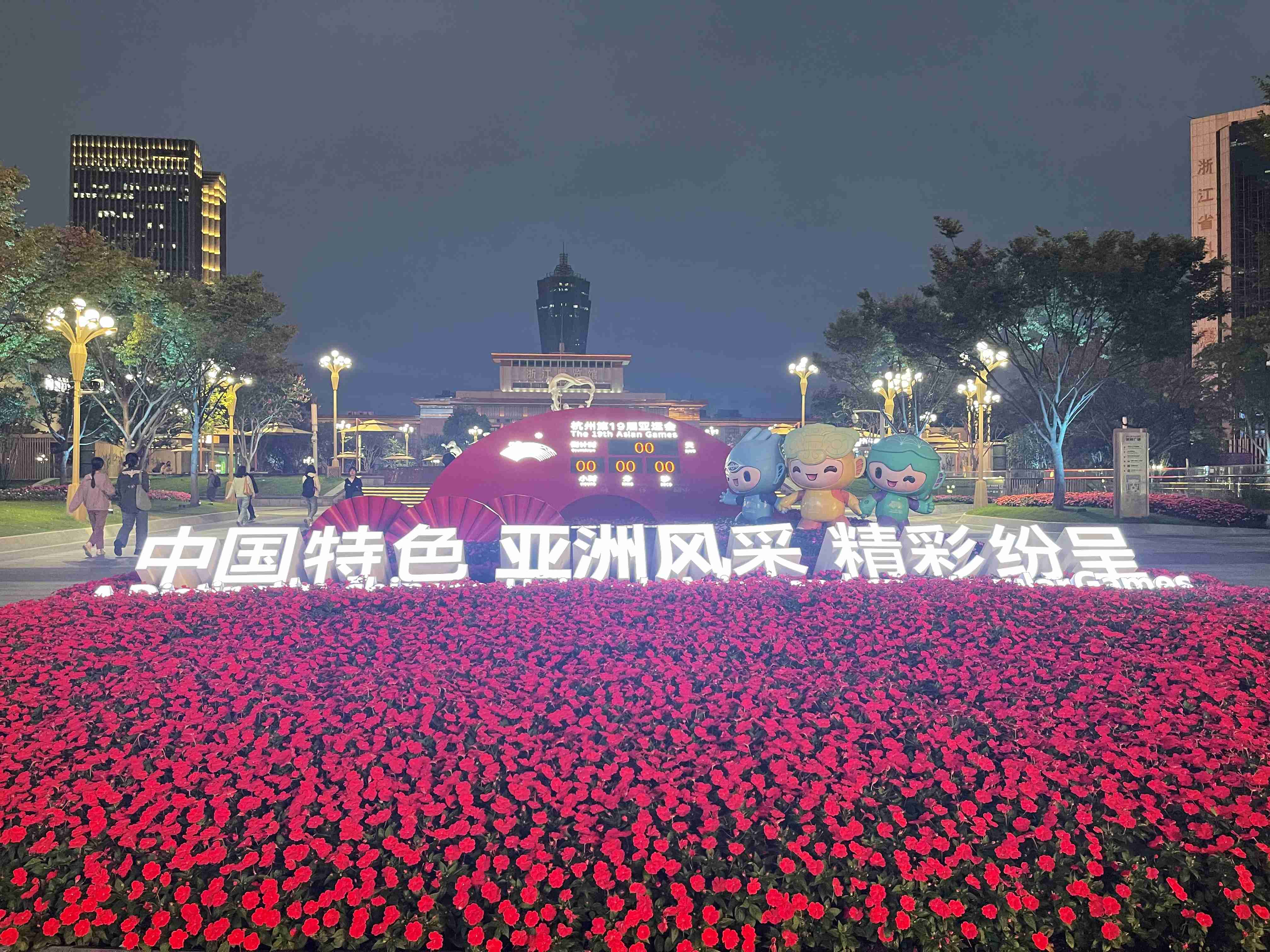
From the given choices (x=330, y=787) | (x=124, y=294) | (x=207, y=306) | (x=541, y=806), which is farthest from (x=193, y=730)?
(x=207, y=306)

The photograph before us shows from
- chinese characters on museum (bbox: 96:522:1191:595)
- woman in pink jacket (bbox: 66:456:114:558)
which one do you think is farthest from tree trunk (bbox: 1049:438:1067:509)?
woman in pink jacket (bbox: 66:456:114:558)

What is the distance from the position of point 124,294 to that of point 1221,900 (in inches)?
1186

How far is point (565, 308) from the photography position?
18800 cm

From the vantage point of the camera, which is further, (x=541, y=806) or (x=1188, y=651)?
(x=1188, y=651)

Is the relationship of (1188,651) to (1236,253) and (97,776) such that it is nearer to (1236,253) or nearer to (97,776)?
(97,776)

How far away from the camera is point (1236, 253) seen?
2429 inches

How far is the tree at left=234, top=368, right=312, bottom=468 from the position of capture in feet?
111

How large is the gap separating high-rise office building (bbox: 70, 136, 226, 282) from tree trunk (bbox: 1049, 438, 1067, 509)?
11854cm

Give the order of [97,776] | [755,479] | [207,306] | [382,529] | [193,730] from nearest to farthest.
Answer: [97,776], [193,730], [382,529], [755,479], [207,306]

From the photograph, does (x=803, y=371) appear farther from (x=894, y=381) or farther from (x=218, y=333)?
(x=218, y=333)

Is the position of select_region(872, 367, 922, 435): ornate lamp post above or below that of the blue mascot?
above

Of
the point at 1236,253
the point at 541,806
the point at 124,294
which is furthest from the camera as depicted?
→ the point at 1236,253

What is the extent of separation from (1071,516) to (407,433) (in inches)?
2662

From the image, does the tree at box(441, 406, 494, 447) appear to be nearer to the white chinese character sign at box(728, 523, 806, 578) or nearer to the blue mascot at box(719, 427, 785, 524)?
the blue mascot at box(719, 427, 785, 524)
